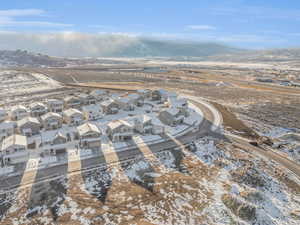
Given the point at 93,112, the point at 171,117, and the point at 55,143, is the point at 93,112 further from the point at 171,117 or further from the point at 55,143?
the point at 171,117

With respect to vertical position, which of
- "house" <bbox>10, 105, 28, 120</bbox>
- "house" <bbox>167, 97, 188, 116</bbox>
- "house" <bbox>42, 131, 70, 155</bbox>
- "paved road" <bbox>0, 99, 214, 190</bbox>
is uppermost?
"house" <bbox>167, 97, 188, 116</bbox>

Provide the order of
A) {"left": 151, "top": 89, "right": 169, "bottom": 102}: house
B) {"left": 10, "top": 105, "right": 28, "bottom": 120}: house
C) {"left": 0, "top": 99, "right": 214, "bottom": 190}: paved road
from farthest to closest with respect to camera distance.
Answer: {"left": 151, "top": 89, "right": 169, "bottom": 102}: house, {"left": 10, "top": 105, "right": 28, "bottom": 120}: house, {"left": 0, "top": 99, "right": 214, "bottom": 190}: paved road

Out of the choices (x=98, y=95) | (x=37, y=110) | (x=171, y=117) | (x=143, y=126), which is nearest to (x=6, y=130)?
(x=37, y=110)

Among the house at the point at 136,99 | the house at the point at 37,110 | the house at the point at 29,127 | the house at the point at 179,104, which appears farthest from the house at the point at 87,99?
the house at the point at 179,104

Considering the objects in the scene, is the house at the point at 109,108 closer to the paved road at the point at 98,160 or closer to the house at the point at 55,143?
the house at the point at 55,143

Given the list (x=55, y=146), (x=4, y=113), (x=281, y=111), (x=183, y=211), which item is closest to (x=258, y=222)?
(x=183, y=211)

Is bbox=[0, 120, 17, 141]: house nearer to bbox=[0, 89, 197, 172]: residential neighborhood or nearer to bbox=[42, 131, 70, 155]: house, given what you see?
bbox=[0, 89, 197, 172]: residential neighborhood

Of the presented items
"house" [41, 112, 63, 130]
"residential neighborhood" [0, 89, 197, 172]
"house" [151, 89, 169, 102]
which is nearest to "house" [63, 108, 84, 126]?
"residential neighborhood" [0, 89, 197, 172]
